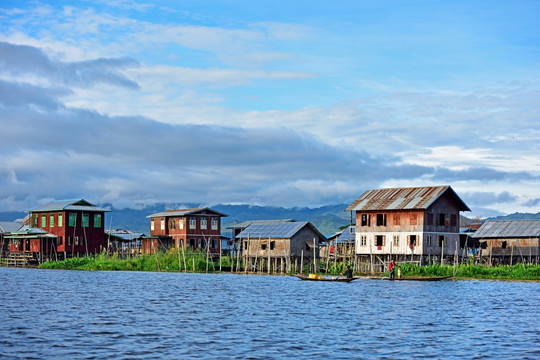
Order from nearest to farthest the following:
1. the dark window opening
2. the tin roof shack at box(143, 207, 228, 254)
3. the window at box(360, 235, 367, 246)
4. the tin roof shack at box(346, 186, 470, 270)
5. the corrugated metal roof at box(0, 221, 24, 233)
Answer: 1. the tin roof shack at box(346, 186, 470, 270)
2. the dark window opening
3. the window at box(360, 235, 367, 246)
4. the tin roof shack at box(143, 207, 228, 254)
5. the corrugated metal roof at box(0, 221, 24, 233)

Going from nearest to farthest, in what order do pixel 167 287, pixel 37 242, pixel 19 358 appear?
pixel 19 358
pixel 167 287
pixel 37 242

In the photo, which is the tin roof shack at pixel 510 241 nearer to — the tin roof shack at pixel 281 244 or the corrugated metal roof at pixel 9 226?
the tin roof shack at pixel 281 244

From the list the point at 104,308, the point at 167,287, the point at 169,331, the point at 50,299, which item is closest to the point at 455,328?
the point at 169,331

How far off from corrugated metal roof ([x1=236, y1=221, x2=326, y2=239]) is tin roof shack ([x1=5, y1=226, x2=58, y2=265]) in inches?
1261

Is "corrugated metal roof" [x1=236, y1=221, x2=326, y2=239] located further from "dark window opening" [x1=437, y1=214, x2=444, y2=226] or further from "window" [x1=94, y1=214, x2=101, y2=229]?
"window" [x1=94, y1=214, x2=101, y2=229]

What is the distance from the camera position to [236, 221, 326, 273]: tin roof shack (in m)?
87.1

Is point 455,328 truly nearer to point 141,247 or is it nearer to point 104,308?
point 104,308

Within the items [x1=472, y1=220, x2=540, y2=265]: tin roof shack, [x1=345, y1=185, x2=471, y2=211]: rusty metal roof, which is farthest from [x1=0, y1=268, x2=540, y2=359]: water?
[x1=472, y1=220, x2=540, y2=265]: tin roof shack

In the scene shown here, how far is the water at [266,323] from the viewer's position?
2616 cm

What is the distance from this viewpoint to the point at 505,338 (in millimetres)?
30438

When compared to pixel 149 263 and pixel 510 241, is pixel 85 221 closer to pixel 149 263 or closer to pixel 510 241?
pixel 149 263

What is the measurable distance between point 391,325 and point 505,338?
221 inches

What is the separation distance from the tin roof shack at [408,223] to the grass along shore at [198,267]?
484 centimetres

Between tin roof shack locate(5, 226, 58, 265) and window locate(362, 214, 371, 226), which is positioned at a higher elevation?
window locate(362, 214, 371, 226)
